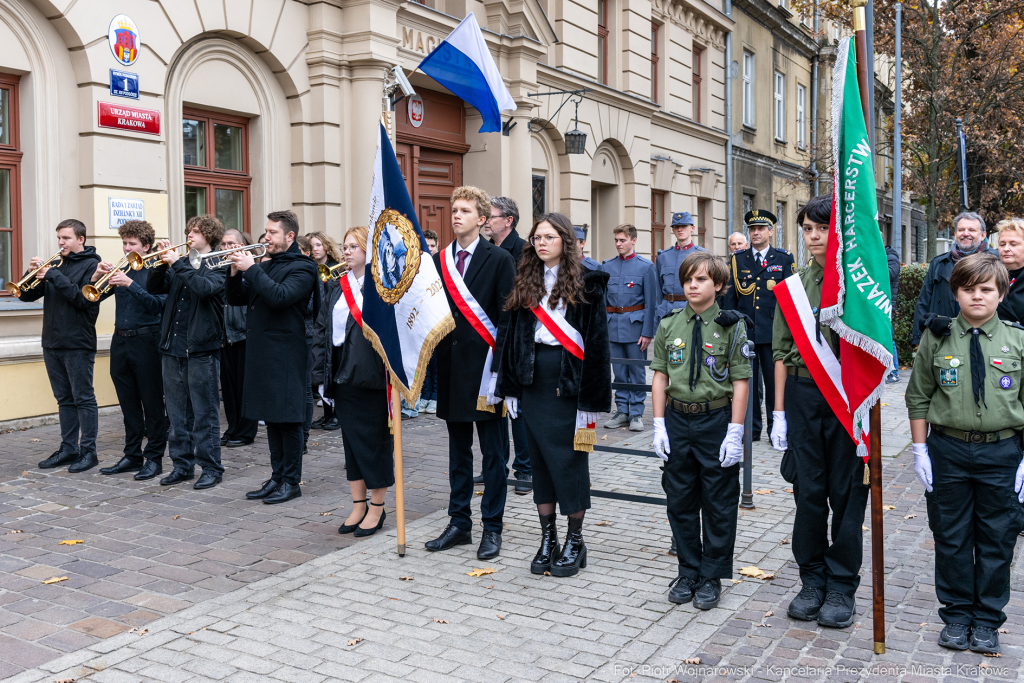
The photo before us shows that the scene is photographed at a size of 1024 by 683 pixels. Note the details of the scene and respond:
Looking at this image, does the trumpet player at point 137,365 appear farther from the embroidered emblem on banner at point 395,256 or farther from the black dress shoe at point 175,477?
the embroidered emblem on banner at point 395,256

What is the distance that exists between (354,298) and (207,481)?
90.7 inches

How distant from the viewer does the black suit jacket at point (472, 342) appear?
5.52 metres

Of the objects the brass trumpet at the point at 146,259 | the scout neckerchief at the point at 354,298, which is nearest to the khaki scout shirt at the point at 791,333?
the scout neckerchief at the point at 354,298

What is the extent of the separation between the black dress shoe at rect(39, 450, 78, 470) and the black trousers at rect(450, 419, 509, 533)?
3.93m

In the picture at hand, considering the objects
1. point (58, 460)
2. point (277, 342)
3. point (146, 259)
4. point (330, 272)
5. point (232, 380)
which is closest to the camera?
point (277, 342)

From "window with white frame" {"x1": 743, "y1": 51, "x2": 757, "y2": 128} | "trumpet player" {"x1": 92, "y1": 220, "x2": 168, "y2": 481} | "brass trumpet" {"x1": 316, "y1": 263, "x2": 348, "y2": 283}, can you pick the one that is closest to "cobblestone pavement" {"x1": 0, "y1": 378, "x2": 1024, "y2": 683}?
"trumpet player" {"x1": 92, "y1": 220, "x2": 168, "y2": 481}

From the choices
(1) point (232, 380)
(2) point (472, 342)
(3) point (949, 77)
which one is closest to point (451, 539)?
(2) point (472, 342)

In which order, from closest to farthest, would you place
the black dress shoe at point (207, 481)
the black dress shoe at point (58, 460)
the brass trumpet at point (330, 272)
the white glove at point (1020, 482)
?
the white glove at point (1020, 482), the black dress shoe at point (207, 481), the black dress shoe at point (58, 460), the brass trumpet at point (330, 272)

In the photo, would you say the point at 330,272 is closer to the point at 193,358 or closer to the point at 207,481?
the point at 193,358

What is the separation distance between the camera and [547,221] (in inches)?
199

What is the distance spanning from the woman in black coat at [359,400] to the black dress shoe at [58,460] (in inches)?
127

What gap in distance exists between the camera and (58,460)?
307 inches

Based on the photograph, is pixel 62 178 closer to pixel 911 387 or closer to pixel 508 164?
pixel 508 164

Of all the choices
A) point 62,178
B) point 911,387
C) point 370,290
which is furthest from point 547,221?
point 62,178
